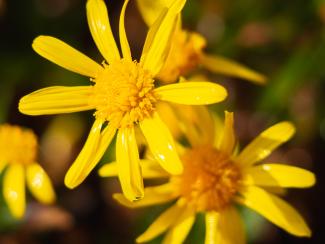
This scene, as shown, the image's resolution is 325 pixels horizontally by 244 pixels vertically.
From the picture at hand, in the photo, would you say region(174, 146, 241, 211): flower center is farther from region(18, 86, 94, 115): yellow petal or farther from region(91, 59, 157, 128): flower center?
region(18, 86, 94, 115): yellow petal

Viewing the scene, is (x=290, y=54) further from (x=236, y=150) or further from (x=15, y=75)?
(x=15, y=75)

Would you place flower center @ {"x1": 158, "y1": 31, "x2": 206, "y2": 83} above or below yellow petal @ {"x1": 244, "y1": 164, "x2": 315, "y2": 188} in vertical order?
above

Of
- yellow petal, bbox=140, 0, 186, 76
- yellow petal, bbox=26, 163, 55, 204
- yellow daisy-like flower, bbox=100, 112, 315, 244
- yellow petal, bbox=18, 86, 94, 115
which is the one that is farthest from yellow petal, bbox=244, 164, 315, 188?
yellow petal, bbox=26, 163, 55, 204

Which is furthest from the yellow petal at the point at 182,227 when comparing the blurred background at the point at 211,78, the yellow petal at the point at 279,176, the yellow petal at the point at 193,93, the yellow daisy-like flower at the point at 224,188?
the blurred background at the point at 211,78

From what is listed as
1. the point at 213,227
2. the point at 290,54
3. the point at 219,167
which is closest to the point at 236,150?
the point at 219,167

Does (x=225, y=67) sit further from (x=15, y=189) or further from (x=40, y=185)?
(x=15, y=189)
